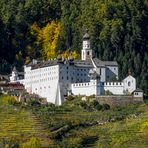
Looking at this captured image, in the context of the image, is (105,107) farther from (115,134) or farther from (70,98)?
(115,134)

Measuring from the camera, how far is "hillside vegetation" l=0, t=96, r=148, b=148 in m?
87.6

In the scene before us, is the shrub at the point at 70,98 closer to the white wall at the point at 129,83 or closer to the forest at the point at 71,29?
the white wall at the point at 129,83

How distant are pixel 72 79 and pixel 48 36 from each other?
25405 mm

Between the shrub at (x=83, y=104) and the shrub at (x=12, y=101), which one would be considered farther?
the shrub at (x=12, y=101)

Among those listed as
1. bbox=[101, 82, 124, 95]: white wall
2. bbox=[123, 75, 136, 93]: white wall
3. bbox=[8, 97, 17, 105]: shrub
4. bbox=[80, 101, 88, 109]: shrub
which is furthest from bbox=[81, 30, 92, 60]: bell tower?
bbox=[8, 97, 17, 105]: shrub

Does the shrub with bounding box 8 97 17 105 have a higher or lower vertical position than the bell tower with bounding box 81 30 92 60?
lower

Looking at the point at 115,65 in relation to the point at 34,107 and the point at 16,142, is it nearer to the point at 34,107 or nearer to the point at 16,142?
the point at 34,107

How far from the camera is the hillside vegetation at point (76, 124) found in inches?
3450

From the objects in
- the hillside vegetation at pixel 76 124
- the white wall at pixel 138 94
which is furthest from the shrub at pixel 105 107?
the white wall at pixel 138 94

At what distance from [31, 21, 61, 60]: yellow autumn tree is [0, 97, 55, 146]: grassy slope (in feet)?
96.2

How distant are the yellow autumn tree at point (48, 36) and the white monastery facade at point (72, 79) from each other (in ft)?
49.3

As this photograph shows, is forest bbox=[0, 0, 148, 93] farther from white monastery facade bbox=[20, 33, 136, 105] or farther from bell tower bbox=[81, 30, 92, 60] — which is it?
white monastery facade bbox=[20, 33, 136, 105]

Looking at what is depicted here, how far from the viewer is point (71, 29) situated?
13325 cm

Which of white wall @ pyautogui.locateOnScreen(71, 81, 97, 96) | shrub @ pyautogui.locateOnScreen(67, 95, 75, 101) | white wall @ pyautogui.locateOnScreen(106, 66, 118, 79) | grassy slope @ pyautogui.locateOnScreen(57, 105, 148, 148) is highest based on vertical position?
white wall @ pyautogui.locateOnScreen(106, 66, 118, 79)
